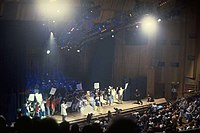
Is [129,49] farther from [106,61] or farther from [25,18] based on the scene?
[25,18]

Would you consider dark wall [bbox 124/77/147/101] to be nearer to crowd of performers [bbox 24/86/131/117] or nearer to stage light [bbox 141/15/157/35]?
crowd of performers [bbox 24/86/131/117]

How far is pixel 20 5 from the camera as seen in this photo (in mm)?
16109

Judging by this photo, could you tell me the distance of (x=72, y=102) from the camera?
1812 centimetres

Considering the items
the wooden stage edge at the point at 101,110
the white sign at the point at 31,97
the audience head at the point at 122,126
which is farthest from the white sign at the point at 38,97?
the audience head at the point at 122,126

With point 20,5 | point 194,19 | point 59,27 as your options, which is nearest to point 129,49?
point 194,19

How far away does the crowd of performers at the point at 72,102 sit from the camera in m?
16.1

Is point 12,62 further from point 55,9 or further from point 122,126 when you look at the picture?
point 122,126

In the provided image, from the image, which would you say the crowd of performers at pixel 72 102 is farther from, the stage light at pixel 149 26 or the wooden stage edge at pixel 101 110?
the stage light at pixel 149 26

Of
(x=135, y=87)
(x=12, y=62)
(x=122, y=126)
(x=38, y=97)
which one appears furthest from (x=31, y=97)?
(x=122, y=126)

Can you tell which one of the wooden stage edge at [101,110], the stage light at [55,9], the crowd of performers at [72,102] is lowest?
the wooden stage edge at [101,110]

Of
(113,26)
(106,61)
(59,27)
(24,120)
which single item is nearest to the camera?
(24,120)

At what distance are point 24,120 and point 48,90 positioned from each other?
14.0 metres

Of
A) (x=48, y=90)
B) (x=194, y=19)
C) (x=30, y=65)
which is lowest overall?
(x=48, y=90)

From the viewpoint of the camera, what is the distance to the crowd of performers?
16.1 metres
